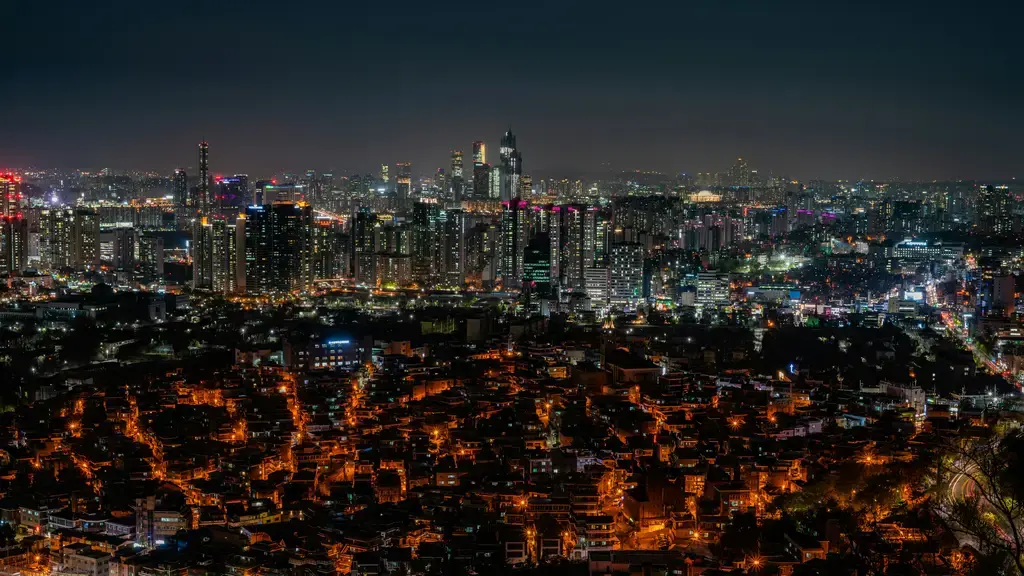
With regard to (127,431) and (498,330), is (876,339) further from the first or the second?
(127,431)

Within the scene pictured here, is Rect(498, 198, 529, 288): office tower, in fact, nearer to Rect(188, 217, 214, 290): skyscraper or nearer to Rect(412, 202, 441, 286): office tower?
Rect(412, 202, 441, 286): office tower

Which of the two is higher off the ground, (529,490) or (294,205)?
(294,205)

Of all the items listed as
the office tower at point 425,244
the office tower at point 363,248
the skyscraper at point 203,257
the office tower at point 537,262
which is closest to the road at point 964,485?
the office tower at point 537,262

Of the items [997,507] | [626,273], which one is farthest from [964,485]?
[626,273]

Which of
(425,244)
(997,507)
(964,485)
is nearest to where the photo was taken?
(997,507)

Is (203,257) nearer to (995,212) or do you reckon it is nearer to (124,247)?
(124,247)

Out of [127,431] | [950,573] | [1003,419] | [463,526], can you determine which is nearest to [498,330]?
[127,431]

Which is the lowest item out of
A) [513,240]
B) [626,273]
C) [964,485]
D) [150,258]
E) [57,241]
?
[964,485]
